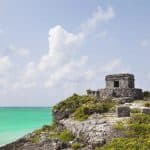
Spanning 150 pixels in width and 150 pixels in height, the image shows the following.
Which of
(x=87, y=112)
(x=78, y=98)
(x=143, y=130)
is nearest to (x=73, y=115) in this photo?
(x=87, y=112)

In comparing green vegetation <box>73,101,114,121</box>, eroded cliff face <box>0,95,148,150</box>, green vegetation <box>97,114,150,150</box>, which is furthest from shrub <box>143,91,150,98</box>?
green vegetation <box>97,114,150,150</box>

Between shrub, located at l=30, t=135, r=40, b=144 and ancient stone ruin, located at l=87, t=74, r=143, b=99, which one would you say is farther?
ancient stone ruin, located at l=87, t=74, r=143, b=99

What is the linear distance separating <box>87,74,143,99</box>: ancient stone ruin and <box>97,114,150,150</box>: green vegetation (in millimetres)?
9634

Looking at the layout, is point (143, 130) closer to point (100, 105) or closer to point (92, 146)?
point (92, 146)

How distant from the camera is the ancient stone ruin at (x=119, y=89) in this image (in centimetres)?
3809

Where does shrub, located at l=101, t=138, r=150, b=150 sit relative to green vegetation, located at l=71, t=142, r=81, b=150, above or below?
above

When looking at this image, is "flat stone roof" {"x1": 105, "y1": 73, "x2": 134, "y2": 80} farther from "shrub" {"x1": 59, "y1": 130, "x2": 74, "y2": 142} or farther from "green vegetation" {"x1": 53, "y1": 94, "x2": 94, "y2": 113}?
"shrub" {"x1": 59, "y1": 130, "x2": 74, "y2": 142}

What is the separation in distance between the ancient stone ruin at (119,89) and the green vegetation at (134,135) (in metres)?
9.63

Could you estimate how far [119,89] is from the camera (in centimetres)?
3828

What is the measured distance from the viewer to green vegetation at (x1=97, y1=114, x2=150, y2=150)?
24422 mm

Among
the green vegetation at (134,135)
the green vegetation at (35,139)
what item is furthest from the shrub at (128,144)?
the green vegetation at (35,139)

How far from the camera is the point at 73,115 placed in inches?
1336

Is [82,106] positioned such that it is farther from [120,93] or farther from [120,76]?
[120,76]

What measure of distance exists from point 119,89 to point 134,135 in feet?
41.6
